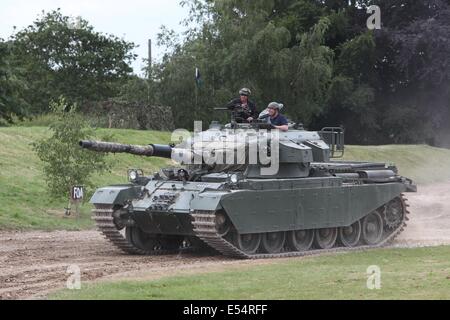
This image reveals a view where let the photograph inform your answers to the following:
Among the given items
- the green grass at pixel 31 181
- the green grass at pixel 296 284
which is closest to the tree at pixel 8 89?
the green grass at pixel 31 181

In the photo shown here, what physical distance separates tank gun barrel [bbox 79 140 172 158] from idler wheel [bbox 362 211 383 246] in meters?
4.56

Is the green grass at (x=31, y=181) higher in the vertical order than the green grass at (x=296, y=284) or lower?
higher

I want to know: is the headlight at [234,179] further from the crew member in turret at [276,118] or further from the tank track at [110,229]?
the tank track at [110,229]

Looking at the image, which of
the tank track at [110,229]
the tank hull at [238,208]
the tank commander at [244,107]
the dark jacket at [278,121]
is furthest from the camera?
the tank commander at [244,107]

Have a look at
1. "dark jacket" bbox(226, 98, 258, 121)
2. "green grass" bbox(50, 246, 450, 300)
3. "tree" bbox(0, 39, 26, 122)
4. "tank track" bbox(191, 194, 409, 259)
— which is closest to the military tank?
"tank track" bbox(191, 194, 409, 259)

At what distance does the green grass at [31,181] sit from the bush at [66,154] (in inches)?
31.4

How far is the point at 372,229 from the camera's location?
72.4ft

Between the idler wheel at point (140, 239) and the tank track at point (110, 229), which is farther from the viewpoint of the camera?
the idler wheel at point (140, 239)

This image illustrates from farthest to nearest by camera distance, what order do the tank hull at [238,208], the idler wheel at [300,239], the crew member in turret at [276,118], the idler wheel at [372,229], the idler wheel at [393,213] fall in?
the idler wheel at [393,213] < the idler wheel at [372,229] < the crew member in turret at [276,118] < the idler wheel at [300,239] < the tank hull at [238,208]

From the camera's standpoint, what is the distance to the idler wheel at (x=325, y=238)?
20.6 metres

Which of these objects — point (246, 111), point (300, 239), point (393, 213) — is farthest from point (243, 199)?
point (393, 213)

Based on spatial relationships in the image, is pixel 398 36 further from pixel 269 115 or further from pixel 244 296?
pixel 244 296

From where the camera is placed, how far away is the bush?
25.5 meters
